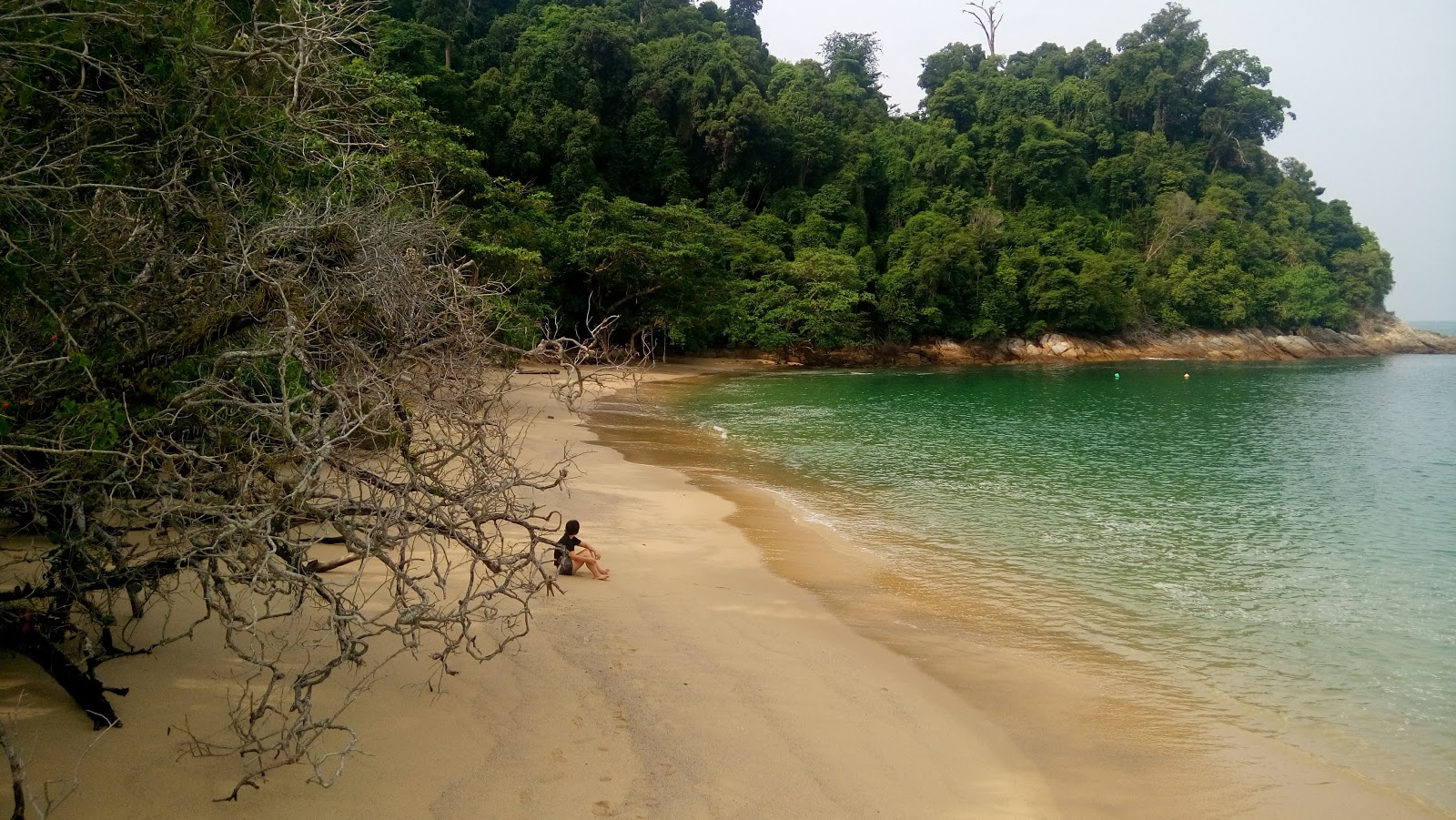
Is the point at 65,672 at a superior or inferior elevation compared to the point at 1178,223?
inferior

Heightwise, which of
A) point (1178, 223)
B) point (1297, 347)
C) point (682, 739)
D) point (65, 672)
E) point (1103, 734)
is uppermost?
point (1178, 223)

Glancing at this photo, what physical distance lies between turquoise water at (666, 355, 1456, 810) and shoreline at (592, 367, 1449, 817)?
1.29 ft

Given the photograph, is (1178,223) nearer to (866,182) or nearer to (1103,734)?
(866,182)

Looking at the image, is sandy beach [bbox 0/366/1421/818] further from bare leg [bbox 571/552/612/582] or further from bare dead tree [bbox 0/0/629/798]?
bare leg [bbox 571/552/612/582]

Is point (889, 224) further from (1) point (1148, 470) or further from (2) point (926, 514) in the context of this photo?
(2) point (926, 514)

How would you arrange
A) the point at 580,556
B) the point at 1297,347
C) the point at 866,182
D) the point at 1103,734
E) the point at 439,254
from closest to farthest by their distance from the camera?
the point at 1103,734
the point at 439,254
the point at 580,556
the point at 866,182
the point at 1297,347

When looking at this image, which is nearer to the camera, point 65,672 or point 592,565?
point 65,672

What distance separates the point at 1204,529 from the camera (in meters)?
12.1

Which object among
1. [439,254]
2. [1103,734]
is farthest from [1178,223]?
[439,254]

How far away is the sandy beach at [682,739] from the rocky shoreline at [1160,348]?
37.2 metres

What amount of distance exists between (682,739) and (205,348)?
327cm

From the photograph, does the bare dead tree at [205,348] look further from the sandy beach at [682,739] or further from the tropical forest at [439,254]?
the sandy beach at [682,739]

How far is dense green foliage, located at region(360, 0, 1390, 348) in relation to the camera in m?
37.9

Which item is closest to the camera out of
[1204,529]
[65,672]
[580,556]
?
[65,672]
